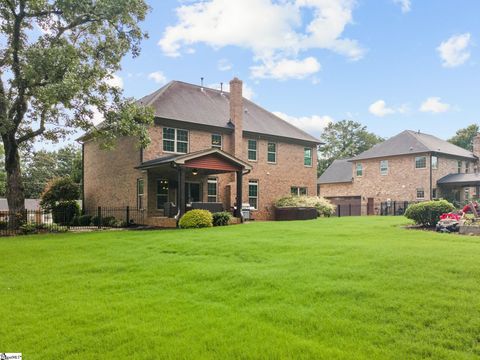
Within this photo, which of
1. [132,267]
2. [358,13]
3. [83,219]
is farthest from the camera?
[83,219]

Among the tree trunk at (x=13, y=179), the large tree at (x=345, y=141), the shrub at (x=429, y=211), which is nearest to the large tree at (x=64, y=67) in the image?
the tree trunk at (x=13, y=179)

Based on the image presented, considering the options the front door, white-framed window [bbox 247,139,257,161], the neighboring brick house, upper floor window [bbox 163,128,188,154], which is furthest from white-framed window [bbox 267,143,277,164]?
the neighboring brick house

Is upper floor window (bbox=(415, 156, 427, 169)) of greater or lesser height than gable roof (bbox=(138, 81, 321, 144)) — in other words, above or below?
below

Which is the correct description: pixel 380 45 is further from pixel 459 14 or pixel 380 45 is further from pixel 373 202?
pixel 373 202

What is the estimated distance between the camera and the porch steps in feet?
65.6

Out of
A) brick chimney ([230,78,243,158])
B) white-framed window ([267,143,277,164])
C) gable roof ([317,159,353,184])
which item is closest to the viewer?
brick chimney ([230,78,243,158])

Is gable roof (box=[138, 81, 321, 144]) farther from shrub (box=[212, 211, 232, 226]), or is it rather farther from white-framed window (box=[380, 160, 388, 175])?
white-framed window (box=[380, 160, 388, 175])

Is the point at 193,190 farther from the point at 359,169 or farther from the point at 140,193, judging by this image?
the point at 359,169

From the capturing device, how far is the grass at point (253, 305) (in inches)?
181

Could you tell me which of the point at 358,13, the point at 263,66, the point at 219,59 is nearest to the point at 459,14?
the point at 358,13

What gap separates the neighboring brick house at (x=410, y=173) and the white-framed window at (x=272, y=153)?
1483 centimetres

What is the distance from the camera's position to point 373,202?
40844mm

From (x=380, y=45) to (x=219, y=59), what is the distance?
23.9 ft

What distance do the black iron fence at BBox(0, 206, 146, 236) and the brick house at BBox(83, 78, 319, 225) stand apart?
0.71m
